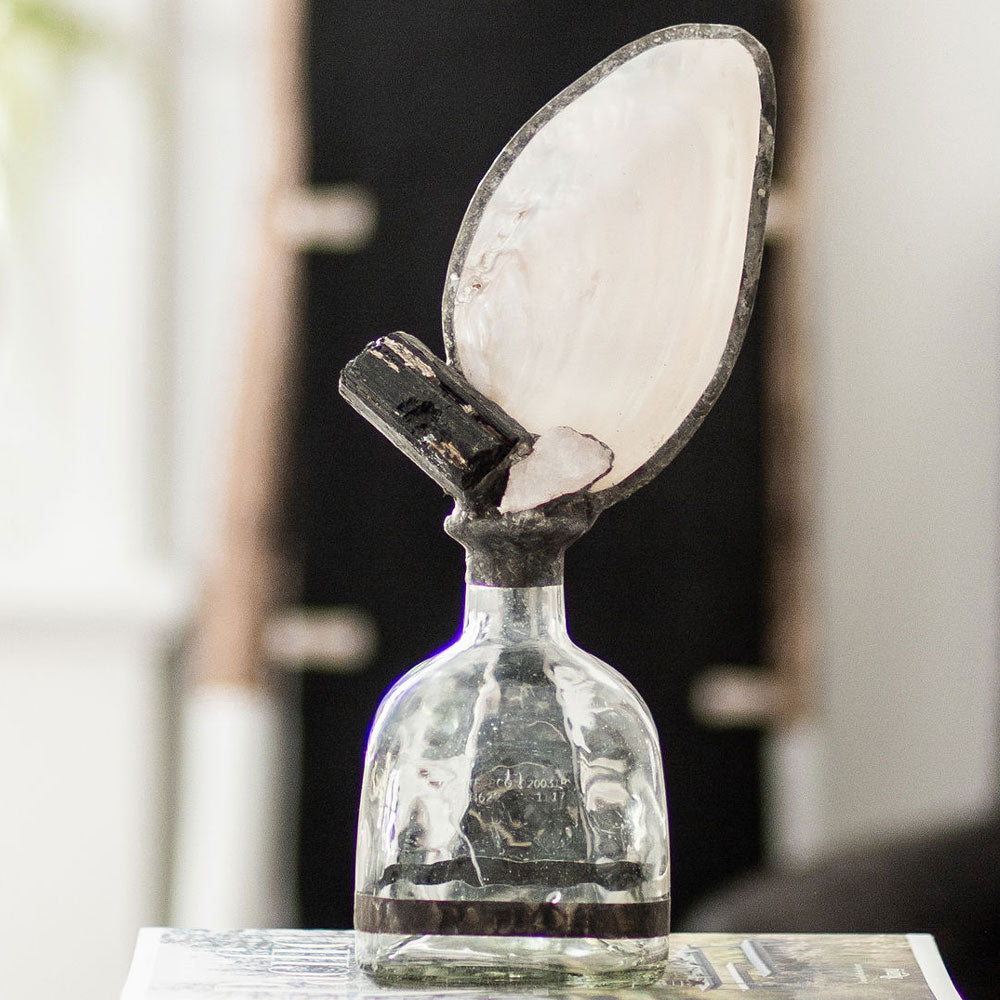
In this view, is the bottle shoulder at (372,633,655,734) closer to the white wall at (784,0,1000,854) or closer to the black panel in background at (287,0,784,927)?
the black panel in background at (287,0,784,927)

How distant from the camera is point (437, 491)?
159 centimetres

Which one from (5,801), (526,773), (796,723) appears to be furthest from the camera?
(5,801)

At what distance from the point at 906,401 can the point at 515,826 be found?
1375 millimetres

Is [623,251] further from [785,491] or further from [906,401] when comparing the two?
[906,401]

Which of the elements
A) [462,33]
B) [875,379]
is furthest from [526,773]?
[875,379]

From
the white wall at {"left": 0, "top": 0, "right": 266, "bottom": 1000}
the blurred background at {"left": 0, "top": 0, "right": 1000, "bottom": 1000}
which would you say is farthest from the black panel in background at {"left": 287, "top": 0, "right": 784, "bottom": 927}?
the white wall at {"left": 0, "top": 0, "right": 266, "bottom": 1000}

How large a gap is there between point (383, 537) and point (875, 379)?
63cm

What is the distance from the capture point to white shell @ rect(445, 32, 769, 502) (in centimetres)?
55

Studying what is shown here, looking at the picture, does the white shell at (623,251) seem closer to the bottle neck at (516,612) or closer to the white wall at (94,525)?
the bottle neck at (516,612)

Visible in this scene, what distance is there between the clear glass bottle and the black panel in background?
1038 mm

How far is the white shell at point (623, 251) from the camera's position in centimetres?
55

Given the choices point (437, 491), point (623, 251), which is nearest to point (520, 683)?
point (623, 251)

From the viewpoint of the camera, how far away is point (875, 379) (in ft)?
5.90

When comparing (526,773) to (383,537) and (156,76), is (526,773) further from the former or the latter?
(156,76)
